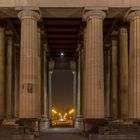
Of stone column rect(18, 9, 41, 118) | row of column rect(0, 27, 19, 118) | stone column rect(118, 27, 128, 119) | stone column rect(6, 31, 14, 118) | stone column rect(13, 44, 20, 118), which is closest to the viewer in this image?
stone column rect(18, 9, 41, 118)

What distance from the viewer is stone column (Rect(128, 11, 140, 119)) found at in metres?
48.5

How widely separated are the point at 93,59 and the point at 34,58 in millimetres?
6192

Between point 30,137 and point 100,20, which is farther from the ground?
point 100,20

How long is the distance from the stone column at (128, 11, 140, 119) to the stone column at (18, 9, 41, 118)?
10.1 metres

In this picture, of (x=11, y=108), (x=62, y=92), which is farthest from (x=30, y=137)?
(x=62, y=92)

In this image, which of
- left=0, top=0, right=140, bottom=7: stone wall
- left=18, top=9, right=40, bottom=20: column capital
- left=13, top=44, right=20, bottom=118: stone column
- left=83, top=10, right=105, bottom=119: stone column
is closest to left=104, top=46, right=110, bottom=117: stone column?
left=13, top=44, right=20, bottom=118: stone column

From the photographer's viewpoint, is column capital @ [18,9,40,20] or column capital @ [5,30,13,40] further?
column capital @ [5,30,13,40]

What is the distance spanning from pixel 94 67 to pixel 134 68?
166 inches

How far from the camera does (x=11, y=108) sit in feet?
217

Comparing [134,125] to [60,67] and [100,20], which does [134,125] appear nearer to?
[100,20]

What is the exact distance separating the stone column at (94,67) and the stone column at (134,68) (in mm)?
3176

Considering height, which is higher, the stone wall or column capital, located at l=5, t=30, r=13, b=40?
the stone wall

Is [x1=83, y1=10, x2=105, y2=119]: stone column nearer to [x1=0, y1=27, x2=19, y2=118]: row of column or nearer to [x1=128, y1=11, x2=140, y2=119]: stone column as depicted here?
[x1=128, y1=11, x2=140, y2=119]: stone column

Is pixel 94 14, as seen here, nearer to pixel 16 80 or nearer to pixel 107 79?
pixel 107 79
